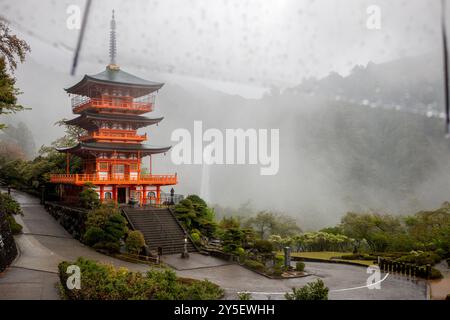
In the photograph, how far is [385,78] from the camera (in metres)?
40.6

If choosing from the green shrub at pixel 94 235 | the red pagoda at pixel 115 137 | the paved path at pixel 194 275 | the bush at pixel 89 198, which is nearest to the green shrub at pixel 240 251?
the paved path at pixel 194 275

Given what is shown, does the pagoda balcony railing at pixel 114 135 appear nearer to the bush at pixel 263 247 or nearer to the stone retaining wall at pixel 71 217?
the stone retaining wall at pixel 71 217

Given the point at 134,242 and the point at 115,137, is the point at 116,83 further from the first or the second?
the point at 134,242

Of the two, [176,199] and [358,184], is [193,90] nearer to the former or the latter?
[358,184]

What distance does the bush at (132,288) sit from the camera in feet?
39.9

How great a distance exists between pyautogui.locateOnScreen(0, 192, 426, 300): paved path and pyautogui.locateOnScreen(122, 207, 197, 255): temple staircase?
131cm

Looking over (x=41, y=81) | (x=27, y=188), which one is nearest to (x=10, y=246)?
(x=27, y=188)

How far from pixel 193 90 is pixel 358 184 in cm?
6174

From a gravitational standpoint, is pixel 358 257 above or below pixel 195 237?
below

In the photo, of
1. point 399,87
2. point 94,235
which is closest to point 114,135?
point 94,235

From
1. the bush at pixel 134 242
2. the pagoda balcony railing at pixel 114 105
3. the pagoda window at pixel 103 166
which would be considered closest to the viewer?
the bush at pixel 134 242

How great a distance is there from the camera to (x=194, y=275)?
16.9m

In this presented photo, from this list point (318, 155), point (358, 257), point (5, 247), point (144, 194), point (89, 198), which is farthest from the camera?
point (318, 155)

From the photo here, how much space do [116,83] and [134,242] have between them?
1207cm
